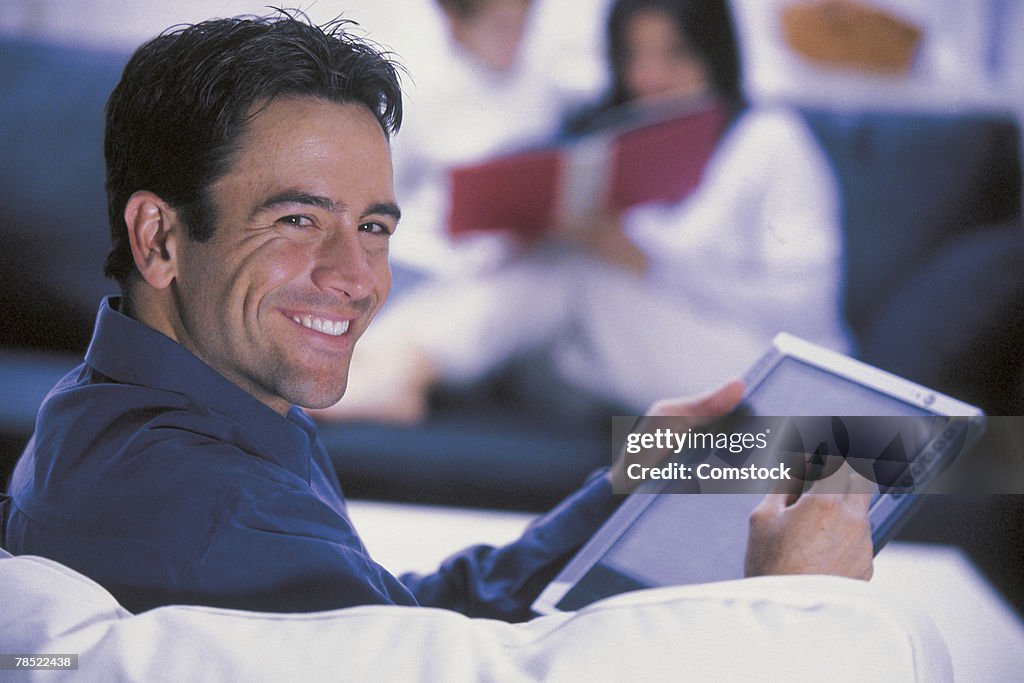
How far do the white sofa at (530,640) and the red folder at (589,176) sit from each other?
3.88 feet

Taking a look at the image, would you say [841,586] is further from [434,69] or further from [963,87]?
[963,87]

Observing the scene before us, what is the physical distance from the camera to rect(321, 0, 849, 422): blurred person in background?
1.50 m

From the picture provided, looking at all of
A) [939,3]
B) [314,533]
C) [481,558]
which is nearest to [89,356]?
[314,533]

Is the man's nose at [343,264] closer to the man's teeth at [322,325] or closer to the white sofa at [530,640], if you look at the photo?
the man's teeth at [322,325]

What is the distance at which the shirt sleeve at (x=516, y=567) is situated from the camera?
81cm

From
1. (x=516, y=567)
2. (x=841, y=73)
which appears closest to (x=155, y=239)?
(x=516, y=567)

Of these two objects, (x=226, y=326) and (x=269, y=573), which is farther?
(x=226, y=326)

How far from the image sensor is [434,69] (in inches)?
63.2

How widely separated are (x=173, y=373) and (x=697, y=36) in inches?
48.8

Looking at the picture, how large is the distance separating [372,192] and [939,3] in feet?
4.52

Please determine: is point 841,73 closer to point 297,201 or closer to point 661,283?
point 661,283

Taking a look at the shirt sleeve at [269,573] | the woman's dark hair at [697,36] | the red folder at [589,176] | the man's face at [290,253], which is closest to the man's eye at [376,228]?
the man's face at [290,253]

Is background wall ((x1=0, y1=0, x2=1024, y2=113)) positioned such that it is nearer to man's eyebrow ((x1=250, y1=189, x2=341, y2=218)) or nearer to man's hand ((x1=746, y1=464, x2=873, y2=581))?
man's eyebrow ((x1=250, y1=189, x2=341, y2=218))

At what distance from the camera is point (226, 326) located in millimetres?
Result: 715
